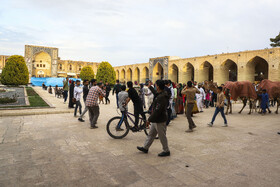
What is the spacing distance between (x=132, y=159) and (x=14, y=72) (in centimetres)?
2703

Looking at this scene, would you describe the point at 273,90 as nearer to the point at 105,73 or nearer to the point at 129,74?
the point at 105,73

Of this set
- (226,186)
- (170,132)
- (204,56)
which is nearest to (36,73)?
(204,56)

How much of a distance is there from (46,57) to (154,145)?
4835 centimetres

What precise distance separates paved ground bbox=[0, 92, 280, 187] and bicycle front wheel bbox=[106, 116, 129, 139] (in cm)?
18

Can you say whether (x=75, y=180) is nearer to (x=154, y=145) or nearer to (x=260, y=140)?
(x=154, y=145)

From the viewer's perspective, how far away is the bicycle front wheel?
16.0 ft

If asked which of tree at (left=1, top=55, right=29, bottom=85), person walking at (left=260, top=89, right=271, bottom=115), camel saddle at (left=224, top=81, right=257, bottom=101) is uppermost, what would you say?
tree at (left=1, top=55, right=29, bottom=85)

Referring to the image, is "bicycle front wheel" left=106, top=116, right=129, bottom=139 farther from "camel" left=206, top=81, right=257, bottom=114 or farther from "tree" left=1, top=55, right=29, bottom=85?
"tree" left=1, top=55, right=29, bottom=85

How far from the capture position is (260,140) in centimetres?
490

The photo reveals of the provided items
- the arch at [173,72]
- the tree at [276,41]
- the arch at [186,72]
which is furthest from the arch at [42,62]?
the tree at [276,41]

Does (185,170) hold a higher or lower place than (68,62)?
lower

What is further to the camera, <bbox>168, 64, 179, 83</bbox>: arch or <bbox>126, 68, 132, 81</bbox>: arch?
<bbox>126, 68, 132, 81</bbox>: arch

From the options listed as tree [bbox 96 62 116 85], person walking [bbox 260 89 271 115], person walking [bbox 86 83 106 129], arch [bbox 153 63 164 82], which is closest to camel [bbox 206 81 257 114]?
person walking [bbox 260 89 271 115]

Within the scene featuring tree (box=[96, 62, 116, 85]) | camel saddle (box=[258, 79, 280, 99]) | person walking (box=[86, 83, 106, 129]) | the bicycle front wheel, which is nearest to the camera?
the bicycle front wheel
